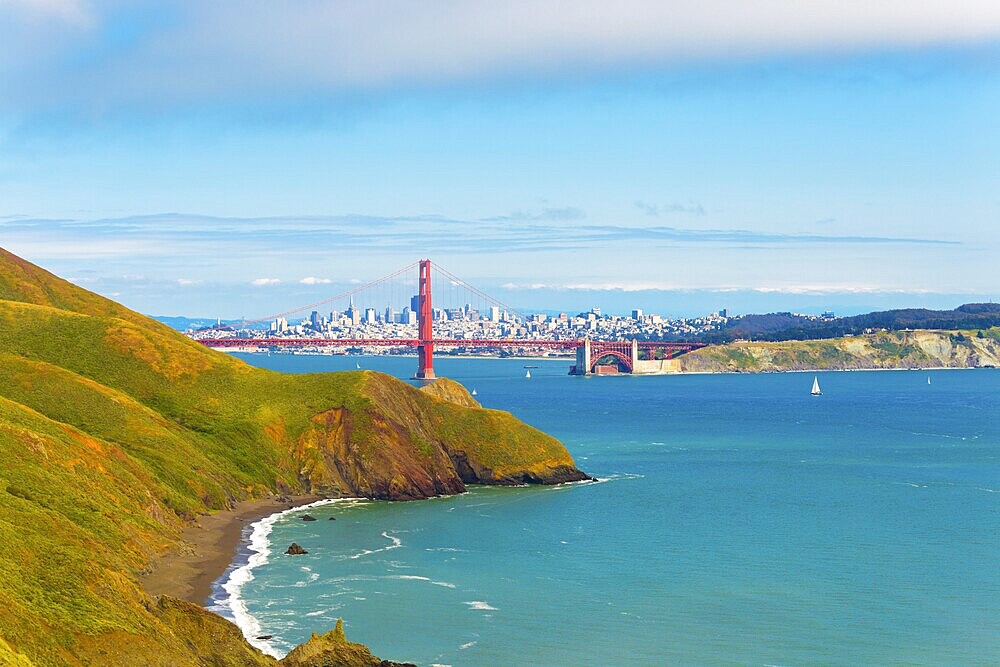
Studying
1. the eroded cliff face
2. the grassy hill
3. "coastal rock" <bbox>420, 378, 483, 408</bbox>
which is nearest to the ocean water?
the eroded cliff face

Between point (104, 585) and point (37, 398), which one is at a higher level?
point (37, 398)

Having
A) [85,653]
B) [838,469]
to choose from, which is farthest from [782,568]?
[838,469]

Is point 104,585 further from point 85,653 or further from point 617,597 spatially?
point 617,597

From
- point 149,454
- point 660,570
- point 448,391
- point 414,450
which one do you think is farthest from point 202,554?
point 448,391

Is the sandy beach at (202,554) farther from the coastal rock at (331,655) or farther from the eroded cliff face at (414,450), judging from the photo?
the coastal rock at (331,655)

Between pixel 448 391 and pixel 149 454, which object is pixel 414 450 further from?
pixel 448 391

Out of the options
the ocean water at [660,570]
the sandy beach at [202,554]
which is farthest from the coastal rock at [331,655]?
the sandy beach at [202,554]

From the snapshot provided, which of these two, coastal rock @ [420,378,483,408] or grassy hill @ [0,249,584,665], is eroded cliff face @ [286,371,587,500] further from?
coastal rock @ [420,378,483,408]
